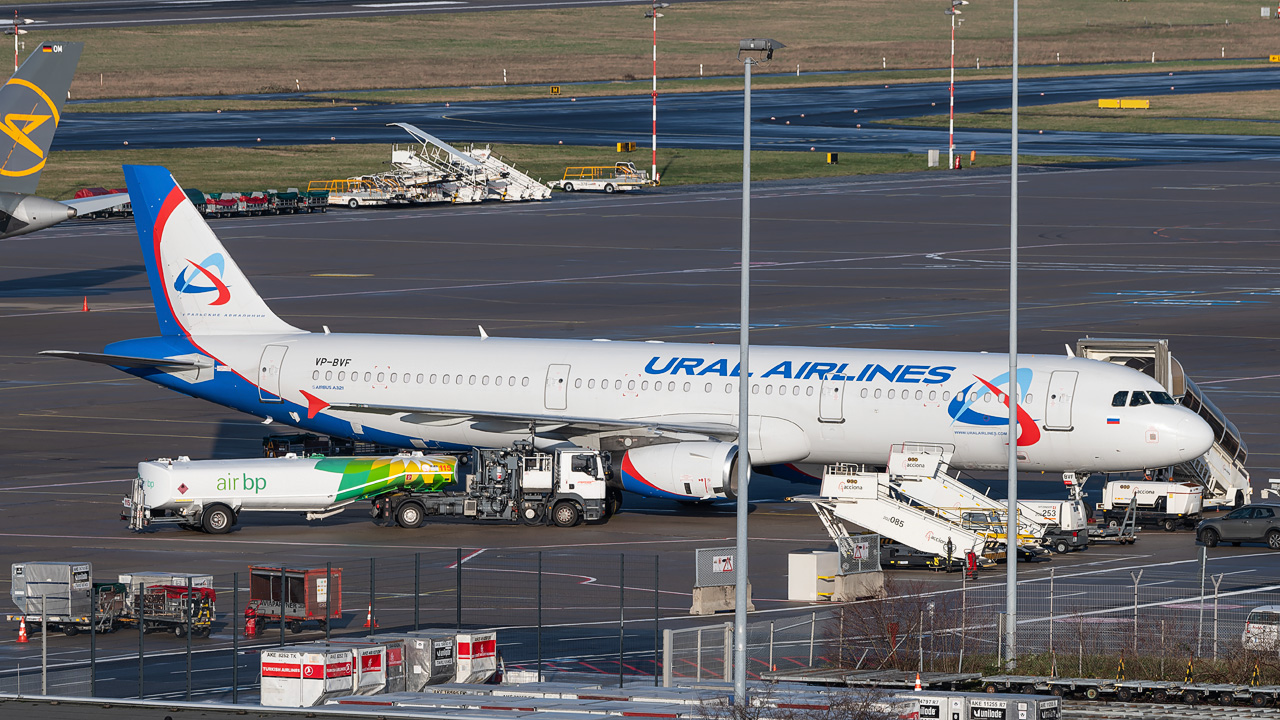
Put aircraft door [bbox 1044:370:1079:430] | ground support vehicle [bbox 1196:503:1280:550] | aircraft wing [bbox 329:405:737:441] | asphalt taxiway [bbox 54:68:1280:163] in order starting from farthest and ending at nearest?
asphalt taxiway [bbox 54:68:1280:163] < aircraft wing [bbox 329:405:737:441] < aircraft door [bbox 1044:370:1079:430] < ground support vehicle [bbox 1196:503:1280:550]

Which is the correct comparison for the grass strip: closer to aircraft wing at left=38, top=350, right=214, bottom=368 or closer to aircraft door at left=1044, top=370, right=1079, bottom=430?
aircraft wing at left=38, top=350, right=214, bottom=368

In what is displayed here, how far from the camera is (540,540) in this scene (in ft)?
175

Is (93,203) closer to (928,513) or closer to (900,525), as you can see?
(928,513)

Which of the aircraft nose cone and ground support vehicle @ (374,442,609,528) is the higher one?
the aircraft nose cone

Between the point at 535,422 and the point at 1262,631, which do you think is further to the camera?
the point at 535,422

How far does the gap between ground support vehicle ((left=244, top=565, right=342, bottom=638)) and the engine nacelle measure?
13.7 m

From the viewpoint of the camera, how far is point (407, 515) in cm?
5525

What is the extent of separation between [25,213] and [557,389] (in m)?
30.9

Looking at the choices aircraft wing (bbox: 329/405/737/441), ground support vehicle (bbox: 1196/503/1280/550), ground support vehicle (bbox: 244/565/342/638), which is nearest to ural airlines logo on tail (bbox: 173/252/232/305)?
aircraft wing (bbox: 329/405/737/441)

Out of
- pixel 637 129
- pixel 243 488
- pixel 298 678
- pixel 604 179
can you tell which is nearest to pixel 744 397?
pixel 298 678

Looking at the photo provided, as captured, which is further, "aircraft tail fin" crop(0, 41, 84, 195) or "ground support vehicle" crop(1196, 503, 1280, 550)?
"aircraft tail fin" crop(0, 41, 84, 195)

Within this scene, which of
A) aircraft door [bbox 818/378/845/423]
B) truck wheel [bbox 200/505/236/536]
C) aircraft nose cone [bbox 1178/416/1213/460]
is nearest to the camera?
aircraft nose cone [bbox 1178/416/1213/460]

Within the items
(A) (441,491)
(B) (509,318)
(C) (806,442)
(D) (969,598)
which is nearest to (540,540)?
(A) (441,491)

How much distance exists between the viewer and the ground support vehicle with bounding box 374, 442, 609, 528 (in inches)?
2181
